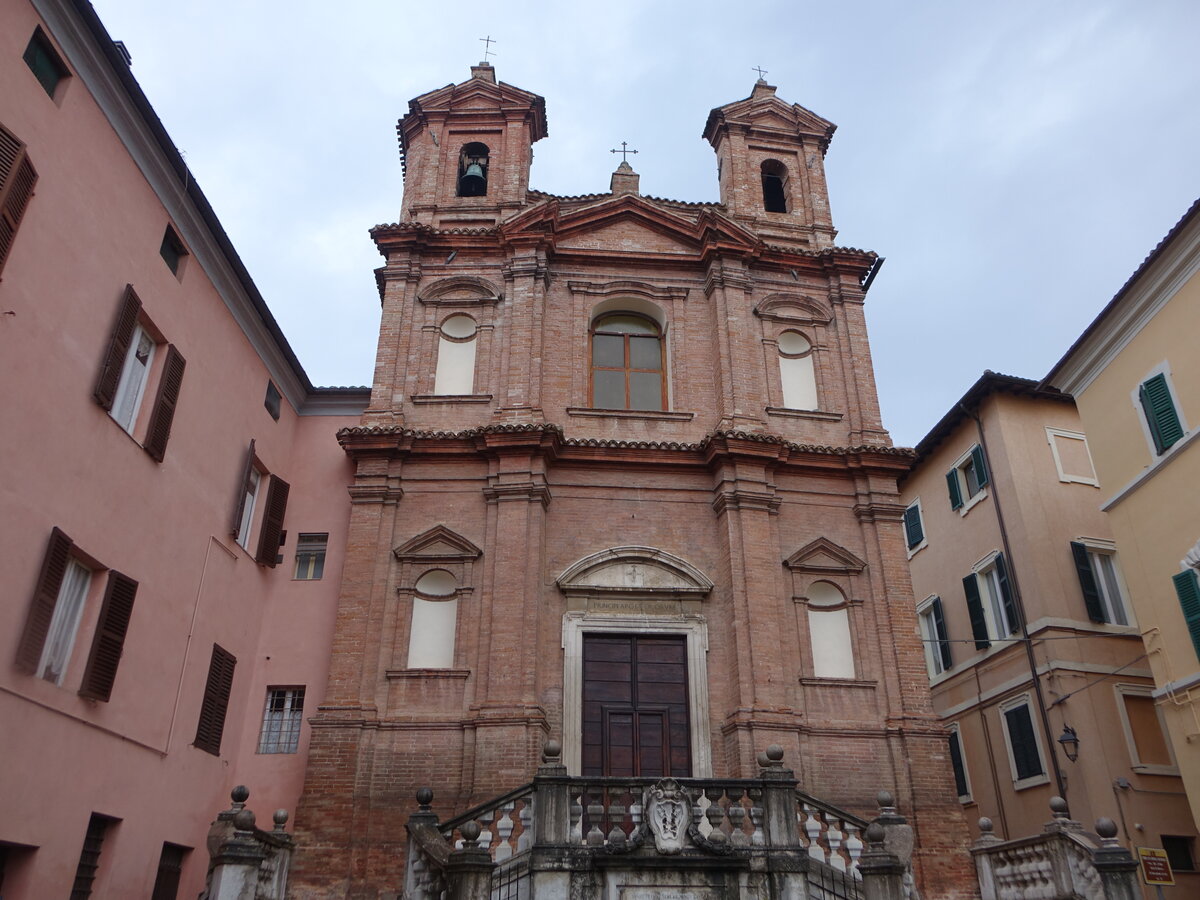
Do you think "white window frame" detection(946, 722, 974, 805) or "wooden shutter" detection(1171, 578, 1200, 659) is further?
"white window frame" detection(946, 722, 974, 805)

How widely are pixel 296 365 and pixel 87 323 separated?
6.85 m

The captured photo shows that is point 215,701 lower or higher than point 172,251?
lower

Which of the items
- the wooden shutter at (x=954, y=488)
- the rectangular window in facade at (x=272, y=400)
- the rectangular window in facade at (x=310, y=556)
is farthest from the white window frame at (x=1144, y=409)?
the rectangular window in facade at (x=272, y=400)

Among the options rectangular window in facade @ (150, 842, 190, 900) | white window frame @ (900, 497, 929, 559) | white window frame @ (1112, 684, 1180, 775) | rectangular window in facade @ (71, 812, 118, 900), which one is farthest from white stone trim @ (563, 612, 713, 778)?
white window frame @ (900, 497, 929, 559)

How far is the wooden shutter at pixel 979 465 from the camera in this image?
22484mm

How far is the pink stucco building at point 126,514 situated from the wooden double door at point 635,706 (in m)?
4.50

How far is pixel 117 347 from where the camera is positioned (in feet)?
39.8

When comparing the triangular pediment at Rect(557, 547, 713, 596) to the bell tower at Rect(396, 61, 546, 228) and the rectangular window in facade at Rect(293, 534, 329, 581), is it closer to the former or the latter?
the rectangular window in facade at Rect(293, 534, 329, 581)

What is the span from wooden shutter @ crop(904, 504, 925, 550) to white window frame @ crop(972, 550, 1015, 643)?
Result: 3.18 metres

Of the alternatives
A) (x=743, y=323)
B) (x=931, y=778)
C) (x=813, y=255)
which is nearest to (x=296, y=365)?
(x=743, y=323)

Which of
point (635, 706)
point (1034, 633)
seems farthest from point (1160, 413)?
point (635, 706)

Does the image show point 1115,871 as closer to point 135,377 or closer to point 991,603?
point 991,603

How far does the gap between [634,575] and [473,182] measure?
10.0 m

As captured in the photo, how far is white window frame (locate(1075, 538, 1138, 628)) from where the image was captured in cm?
2053
